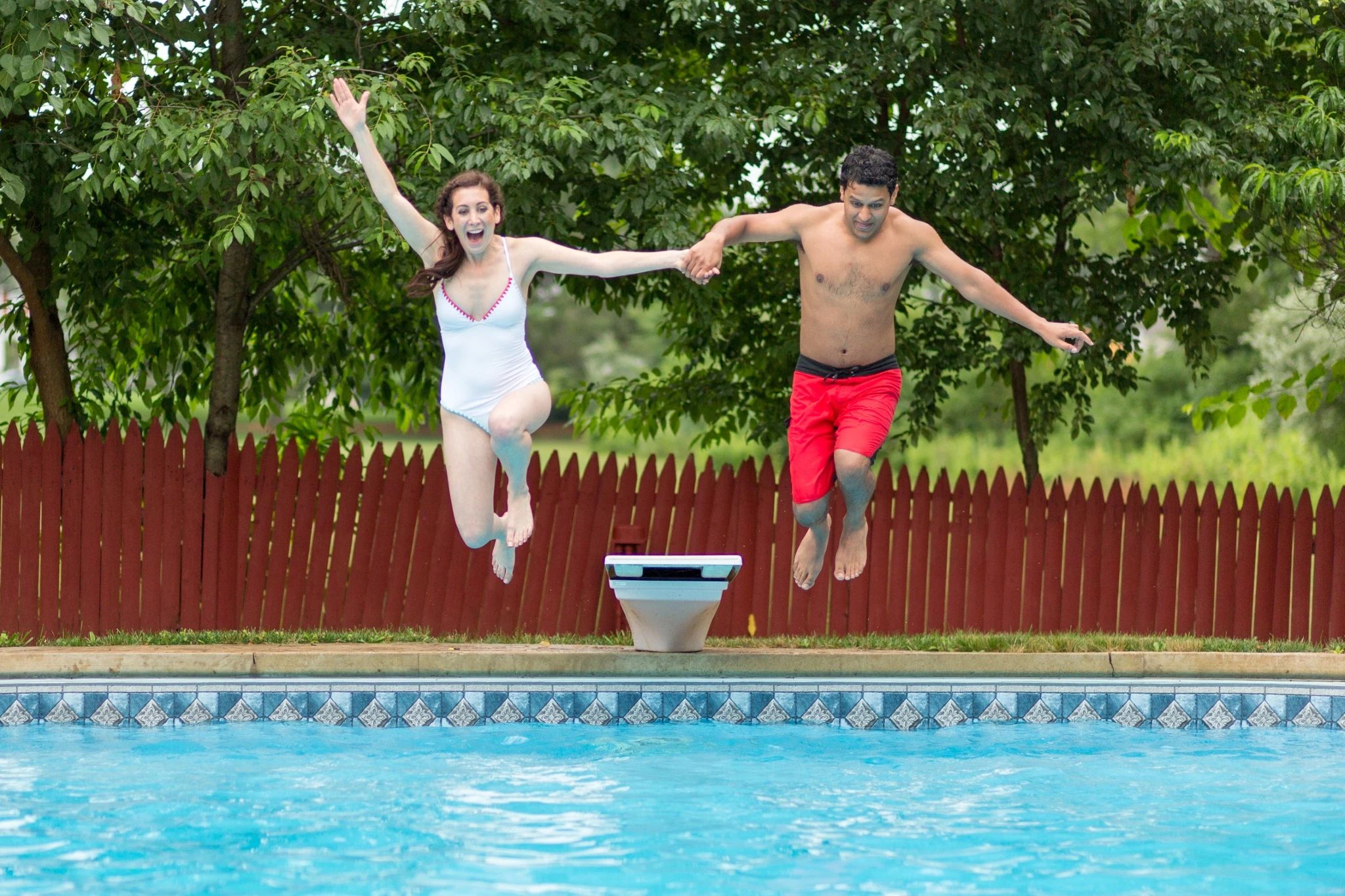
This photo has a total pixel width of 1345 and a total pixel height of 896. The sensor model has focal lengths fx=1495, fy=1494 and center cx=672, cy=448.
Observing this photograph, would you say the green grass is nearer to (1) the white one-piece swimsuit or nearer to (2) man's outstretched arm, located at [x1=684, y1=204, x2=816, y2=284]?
(2) man's outstretched arm, located at [x1=684, y1=204, x2=816, y2=284]

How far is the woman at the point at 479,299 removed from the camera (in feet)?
17.7

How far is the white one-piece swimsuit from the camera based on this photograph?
17.8ft

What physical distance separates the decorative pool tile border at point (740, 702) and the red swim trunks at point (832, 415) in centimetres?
120

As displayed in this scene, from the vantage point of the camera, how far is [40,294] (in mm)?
8492

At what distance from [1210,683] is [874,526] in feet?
6.78

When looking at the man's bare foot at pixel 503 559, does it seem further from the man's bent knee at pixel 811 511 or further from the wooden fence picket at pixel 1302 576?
the wooden fence picket at pixel 1302 576

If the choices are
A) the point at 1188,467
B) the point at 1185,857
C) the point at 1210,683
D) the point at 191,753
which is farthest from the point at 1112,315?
the point at 1188,467

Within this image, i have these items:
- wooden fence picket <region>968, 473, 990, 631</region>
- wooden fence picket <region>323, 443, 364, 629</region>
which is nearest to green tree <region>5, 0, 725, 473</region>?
wooden fence picket <region>323, 443, 364, 629</region>

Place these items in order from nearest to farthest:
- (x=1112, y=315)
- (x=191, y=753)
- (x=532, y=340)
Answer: (x=191, y=753), (x=1112, y=315), (x=532, y=340)

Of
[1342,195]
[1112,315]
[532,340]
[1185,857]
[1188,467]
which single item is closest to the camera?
[1185,857]

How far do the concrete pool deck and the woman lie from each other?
1.83 meters

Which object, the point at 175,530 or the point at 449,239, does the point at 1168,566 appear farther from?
the point at 175,530

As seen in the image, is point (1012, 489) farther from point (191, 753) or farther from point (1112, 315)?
point (191, 753)

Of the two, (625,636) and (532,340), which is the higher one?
(532,340)
